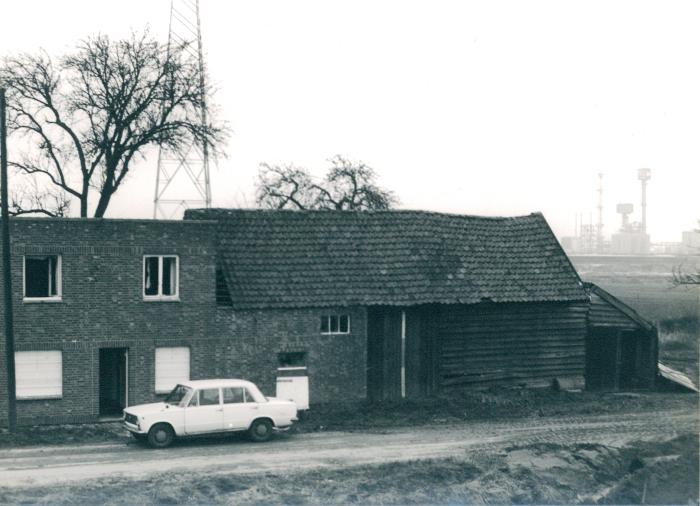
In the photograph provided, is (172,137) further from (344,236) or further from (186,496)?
(186,496)

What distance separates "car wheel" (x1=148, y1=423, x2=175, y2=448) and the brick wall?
529cm

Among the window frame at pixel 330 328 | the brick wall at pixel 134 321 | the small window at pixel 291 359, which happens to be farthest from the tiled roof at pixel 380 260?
the small window at pixel 291 359

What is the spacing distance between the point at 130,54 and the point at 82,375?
77.0 ft

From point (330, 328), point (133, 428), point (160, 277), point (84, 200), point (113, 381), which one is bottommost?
point (133, 428)

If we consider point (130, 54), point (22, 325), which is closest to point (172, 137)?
point (130, 54)

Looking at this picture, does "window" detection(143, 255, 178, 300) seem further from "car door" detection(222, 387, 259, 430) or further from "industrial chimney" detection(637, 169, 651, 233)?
"industrial chimney" detection(637, 169, 651, 233)

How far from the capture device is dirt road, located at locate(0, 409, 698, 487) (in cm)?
2083

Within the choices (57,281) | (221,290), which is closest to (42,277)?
(57,281)

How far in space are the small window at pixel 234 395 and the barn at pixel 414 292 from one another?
5.50m

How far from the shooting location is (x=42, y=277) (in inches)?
1095

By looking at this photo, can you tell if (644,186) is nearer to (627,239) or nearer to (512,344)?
(627,239)

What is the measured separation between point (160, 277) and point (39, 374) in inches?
183

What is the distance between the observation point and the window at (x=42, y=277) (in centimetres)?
2770

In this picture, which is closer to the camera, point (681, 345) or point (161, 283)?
point (161, 283)
